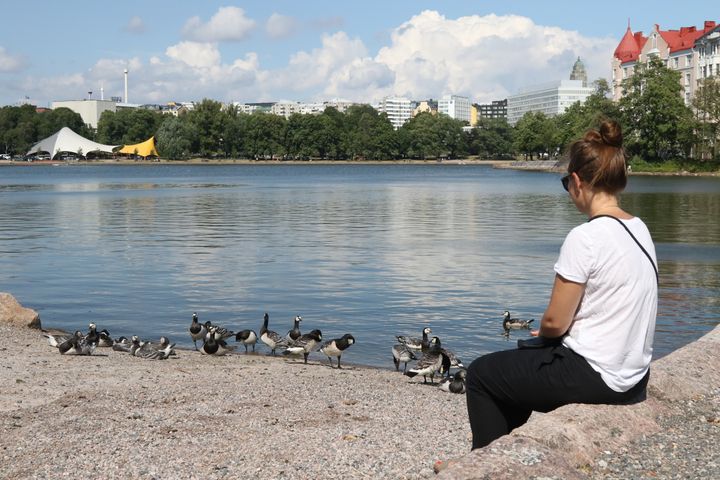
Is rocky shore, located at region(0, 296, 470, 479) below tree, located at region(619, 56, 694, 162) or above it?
below

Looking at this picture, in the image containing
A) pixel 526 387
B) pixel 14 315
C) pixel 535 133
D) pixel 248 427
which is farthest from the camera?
pixel 535 133

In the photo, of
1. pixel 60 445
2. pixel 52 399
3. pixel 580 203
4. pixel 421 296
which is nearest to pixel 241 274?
pixel 421 296

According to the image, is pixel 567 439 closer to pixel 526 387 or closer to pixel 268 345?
pixel 526 387

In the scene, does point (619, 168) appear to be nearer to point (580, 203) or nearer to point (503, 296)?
point (580, 203)

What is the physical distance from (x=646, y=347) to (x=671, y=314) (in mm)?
15733

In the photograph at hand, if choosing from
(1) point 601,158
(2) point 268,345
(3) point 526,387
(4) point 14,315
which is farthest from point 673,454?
(4) point 14,315

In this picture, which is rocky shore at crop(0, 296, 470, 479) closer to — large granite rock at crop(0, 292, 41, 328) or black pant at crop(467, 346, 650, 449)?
black pant at crop(467, 346, 650, 449)

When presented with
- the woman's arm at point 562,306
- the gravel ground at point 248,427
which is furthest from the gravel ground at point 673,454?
the woman's arm at point 562,306

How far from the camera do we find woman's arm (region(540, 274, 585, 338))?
5711 mm

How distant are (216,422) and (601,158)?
18.5ft

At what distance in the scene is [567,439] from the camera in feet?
20.8

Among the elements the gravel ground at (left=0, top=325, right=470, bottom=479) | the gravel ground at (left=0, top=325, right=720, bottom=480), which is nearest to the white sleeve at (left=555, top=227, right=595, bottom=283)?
the gravel ground at (left=0, top=325, right=720, bottom=480)

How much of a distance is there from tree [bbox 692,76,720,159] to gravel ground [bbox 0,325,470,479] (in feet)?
345

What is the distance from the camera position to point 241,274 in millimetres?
28078
